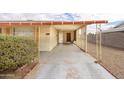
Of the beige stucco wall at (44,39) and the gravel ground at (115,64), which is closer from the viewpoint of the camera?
the gravel ground at (115,64)

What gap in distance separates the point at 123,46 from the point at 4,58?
42.1 feet

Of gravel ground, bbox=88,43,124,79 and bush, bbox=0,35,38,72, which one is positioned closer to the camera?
bush, bbox=0,35,38,72

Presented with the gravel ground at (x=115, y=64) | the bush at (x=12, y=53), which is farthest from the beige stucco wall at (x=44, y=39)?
the bush at (x=12, y=53)

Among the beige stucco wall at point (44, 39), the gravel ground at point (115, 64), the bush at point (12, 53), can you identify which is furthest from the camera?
the beige stucco wall at point (44, 39)

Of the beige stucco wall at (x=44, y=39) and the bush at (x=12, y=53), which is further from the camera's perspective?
the beige stucco wall at (x=44, y=39)

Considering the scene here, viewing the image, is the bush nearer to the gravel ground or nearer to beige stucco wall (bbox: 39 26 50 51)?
the gravel ground

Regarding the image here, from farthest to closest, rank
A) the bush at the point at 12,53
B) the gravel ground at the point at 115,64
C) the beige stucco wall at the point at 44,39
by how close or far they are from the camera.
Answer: the beige stucco wall at the point at 44,39, the gravel ground at the point at 115,64, the bush at the point at 12,53

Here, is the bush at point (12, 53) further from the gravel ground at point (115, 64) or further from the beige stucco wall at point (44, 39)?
the beige stucco wall at point (44, 39)

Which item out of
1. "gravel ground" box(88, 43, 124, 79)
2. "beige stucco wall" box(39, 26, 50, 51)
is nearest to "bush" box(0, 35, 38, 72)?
"gravel ground" box(88, 43, 124, 79)

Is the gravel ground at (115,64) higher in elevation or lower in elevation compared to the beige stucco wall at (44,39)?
lower

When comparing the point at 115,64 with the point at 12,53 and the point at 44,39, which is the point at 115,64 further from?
the point at 44,39
